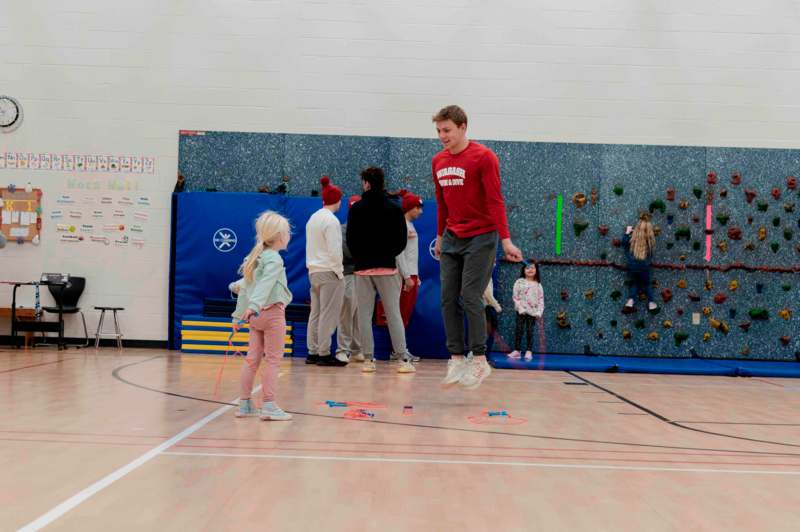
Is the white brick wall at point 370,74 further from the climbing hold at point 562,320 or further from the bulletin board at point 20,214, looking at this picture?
the climbing hold at point 562,320

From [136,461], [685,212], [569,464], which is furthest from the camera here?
[685,212]

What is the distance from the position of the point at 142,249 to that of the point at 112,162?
1024mm

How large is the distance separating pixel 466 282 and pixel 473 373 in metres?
0.55

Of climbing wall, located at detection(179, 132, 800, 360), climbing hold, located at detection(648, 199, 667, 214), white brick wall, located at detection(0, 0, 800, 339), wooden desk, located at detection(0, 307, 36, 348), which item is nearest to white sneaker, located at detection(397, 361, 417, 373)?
climbing wall, located at detection(179, 132, 800, 360)

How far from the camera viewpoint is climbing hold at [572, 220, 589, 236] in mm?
8734

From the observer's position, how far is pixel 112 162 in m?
8.79

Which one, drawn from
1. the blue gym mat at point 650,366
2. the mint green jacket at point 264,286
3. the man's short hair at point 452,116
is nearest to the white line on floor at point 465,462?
the mint green jacket at point 264,286

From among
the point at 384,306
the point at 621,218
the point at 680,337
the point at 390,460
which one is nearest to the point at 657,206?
the point at 621,218

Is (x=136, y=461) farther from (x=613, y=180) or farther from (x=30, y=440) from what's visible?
(x=613, y=180)

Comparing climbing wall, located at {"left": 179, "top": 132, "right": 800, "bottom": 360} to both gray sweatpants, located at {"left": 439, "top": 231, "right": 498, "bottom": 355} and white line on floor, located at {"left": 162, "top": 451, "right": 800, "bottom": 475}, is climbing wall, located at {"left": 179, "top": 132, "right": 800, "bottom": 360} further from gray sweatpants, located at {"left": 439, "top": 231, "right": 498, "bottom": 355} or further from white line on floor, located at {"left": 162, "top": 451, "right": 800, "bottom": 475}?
white line on floor, located at {"left": 162, "top": 451, "right": 800, "bottom": 475}

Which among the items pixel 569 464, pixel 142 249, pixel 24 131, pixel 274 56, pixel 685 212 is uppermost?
pixel 274 56

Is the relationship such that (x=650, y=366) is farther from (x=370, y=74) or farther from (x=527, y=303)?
(x=370, y=74)

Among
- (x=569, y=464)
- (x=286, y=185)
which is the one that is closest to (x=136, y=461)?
(x=569, y=464)

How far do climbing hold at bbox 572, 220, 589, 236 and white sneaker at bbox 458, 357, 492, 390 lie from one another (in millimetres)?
4407
